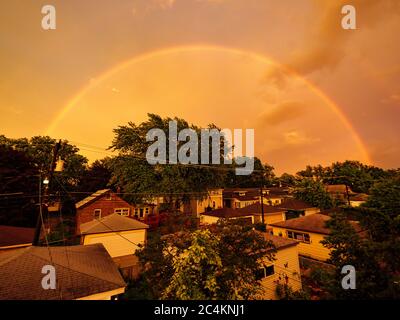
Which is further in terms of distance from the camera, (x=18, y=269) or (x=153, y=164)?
(x=153, y=164)

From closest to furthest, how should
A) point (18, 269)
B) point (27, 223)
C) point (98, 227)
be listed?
point (18, 269)
point (98, 227)
point (27, 223)

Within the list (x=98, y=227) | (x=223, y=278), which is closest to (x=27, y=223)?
(x=98, y=227)

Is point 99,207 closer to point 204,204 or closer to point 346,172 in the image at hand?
point 204,204

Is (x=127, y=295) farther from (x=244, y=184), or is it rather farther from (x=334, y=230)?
(x=244, y=184)

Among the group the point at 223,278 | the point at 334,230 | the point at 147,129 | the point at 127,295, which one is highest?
the point at 147,129

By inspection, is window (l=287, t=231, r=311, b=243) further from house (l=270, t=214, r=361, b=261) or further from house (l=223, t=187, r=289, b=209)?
house (l=223, t=187, r=289, b=209)

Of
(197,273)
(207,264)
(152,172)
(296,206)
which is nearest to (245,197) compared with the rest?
(296,206)
